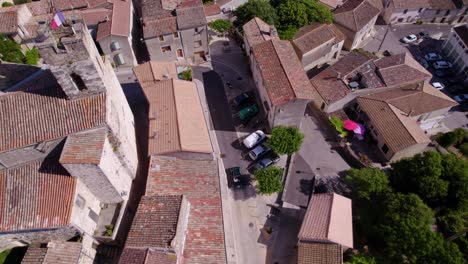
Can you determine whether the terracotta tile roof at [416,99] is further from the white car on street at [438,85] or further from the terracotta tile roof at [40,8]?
the terracotta tile roof at [40,8]

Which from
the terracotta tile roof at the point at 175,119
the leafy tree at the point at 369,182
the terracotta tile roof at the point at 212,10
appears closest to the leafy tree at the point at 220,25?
the terracotta tile roof at the point at 212,10

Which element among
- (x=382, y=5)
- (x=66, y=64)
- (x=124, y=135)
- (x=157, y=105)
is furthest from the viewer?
(x=382, y=5)

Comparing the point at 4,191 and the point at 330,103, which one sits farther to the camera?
the point at 330,103

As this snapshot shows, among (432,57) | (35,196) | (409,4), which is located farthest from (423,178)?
(409,4)

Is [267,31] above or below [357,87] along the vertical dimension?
above

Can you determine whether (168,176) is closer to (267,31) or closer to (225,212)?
(225,212)

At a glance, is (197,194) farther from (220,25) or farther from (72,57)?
(220,25)

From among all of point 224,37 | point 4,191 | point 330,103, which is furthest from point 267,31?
point 4,191

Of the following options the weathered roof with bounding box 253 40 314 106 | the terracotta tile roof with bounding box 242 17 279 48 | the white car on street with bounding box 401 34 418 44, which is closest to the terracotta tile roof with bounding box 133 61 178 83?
the weathered roof with bounding box 253 40 314 106
